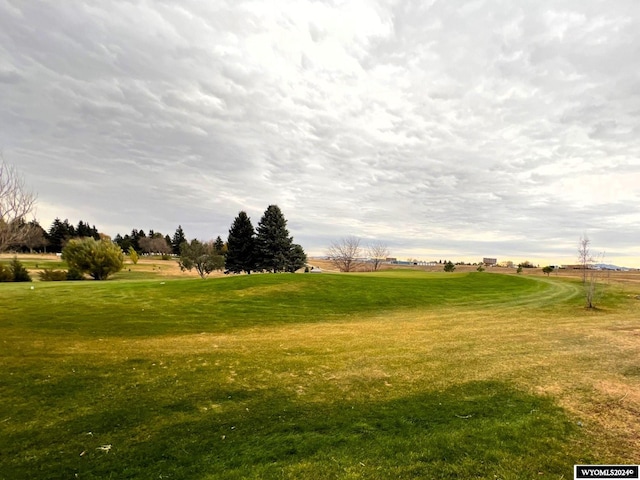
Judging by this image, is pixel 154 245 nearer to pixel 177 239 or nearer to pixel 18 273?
pixel 177 239

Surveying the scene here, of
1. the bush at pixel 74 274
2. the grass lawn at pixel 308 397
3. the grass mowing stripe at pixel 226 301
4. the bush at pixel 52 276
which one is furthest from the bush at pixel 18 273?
the grass lawn at pixel 308 397

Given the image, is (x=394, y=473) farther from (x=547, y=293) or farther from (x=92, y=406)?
(x=547, y=293)

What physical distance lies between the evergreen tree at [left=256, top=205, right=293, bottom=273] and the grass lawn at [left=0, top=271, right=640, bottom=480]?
35.7m

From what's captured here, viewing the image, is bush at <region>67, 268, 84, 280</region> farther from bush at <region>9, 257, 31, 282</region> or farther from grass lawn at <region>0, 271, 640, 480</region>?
grass lawn at <region>0, 271, 640, 480</region>

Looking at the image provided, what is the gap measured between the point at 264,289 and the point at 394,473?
19019 mm

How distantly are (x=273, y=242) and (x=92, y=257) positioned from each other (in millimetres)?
23207

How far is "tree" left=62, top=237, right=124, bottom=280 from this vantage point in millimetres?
35969

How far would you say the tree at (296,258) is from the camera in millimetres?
52534

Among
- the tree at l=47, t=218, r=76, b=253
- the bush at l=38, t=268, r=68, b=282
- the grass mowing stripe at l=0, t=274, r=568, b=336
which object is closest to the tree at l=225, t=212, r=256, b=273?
the bush at l=38, t=268, r=68, b=282

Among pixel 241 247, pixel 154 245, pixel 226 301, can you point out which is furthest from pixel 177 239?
pixel 226 301

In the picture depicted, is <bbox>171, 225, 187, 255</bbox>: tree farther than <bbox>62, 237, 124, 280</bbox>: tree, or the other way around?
<bbox>171, 225, 187, 255</bbox>: tree

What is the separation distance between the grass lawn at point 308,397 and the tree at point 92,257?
925 inches

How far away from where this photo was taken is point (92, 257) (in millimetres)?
36438

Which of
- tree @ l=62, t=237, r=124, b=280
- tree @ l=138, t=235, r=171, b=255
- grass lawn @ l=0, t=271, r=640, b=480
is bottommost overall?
grass lawn @ l=0, t=271, r=640, b=480
